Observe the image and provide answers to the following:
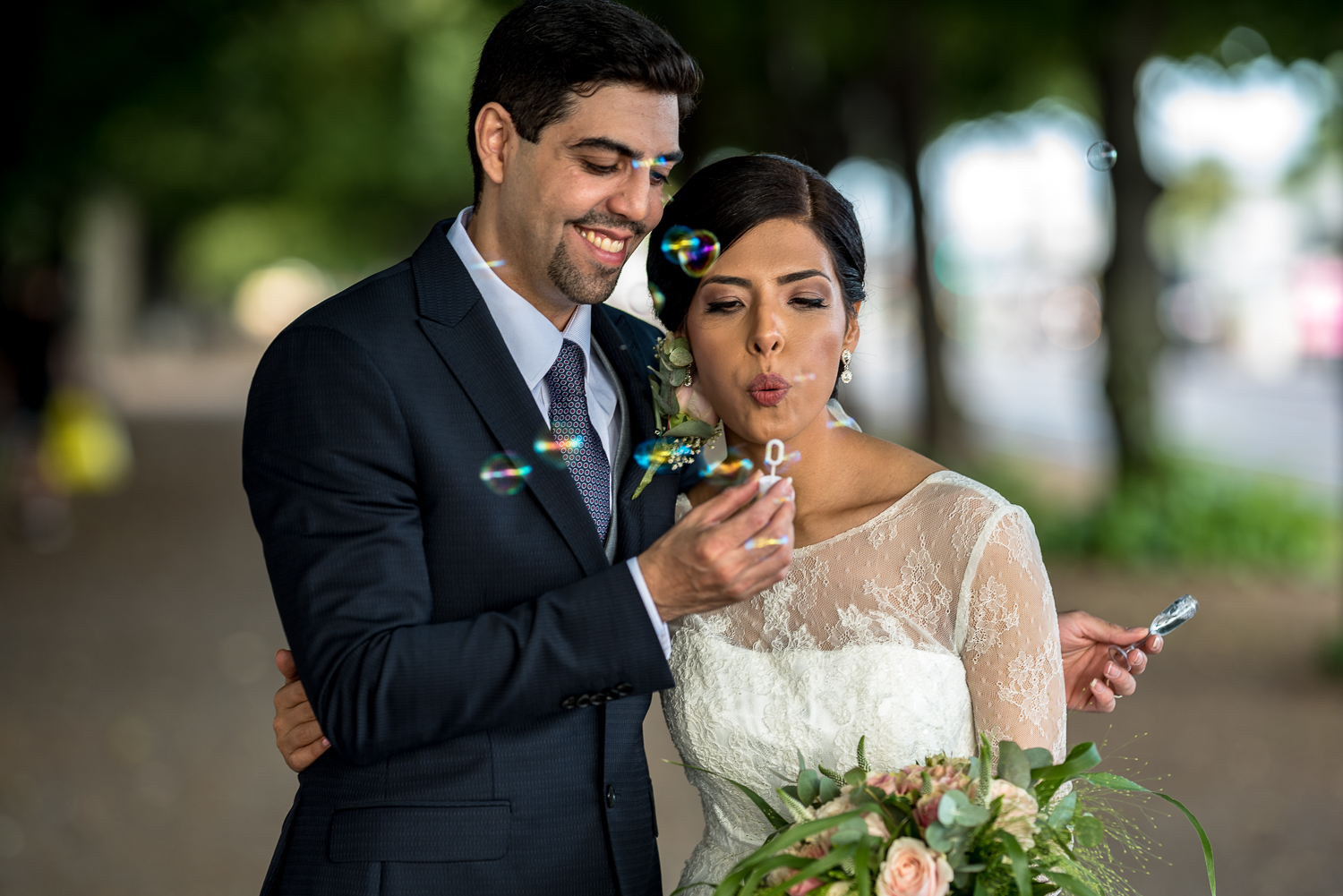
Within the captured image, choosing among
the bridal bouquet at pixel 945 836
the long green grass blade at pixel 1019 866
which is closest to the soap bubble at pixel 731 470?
the bridal bouquet at pixel 945 836

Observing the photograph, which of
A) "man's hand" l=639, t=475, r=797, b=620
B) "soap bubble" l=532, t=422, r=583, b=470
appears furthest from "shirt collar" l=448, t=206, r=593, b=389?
"man's hand" l=639, t=475, r=797, b=620

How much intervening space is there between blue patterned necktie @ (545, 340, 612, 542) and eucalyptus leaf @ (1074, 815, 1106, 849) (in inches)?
41.8

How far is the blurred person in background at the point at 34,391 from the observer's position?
13.1 metres

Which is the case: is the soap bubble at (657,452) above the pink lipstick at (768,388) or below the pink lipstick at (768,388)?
below

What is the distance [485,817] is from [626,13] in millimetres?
1651

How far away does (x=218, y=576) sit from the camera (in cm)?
1207

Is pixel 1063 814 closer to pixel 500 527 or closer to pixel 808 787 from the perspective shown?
pixel 808 787

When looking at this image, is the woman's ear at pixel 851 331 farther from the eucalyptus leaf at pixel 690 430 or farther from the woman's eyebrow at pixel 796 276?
the eucalyptus leaf at pixel 690 430

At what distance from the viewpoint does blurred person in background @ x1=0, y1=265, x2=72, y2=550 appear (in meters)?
13.1

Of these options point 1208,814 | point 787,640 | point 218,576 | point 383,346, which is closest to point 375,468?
point 383,346

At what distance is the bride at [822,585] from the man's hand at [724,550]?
63 cm

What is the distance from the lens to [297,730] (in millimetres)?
2656

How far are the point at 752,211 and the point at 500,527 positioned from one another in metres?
0.91

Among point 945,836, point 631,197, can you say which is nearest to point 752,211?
point 631,197
